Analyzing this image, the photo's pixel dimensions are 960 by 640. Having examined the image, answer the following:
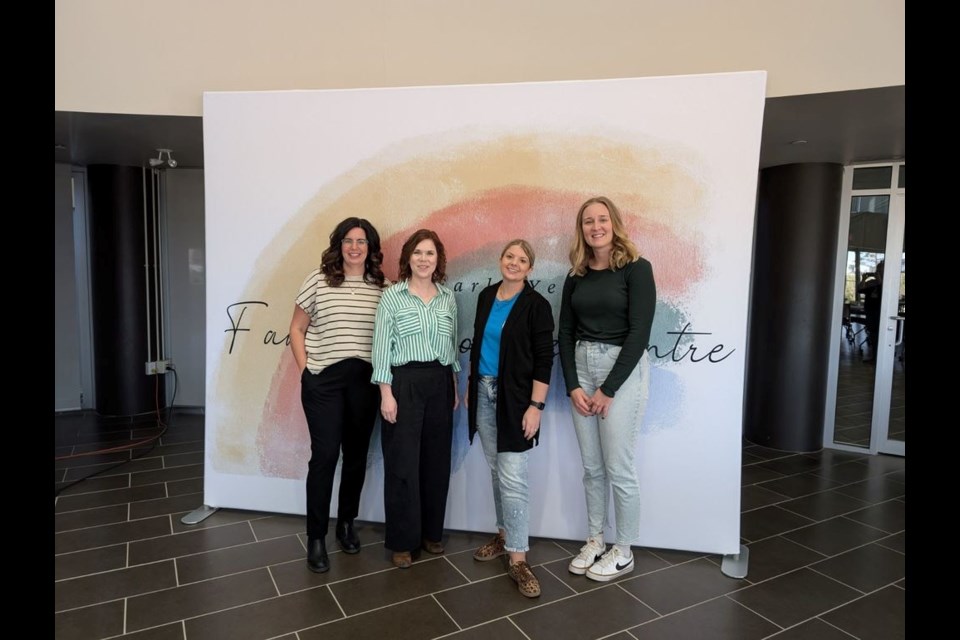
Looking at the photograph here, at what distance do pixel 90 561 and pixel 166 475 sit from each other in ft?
4.34

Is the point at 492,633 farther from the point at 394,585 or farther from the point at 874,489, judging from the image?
the point at 874,489

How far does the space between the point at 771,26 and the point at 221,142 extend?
9.95 ft

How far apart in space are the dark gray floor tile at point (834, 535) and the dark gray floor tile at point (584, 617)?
1262mm

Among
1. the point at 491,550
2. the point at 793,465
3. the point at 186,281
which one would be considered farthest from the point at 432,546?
the point at 186,281

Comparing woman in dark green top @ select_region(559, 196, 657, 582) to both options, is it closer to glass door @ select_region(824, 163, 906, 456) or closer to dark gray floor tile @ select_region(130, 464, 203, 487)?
dark gray floor tile @ select_region(130, 464, 203, 487)

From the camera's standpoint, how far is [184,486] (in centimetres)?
408

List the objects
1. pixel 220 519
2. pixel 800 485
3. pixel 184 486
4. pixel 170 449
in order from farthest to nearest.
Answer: pixel 170 449 < pixel 800 485 < pixel 184 486 < pixel 220 519

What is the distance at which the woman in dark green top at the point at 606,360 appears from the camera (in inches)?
106

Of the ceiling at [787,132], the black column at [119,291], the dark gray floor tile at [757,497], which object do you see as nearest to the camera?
the ceiling at [787,132]

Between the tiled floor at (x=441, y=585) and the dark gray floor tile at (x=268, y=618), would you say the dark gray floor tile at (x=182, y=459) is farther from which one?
the dark gray floor tile at (x=268, y=618)

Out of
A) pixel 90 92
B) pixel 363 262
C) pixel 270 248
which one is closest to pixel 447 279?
pixel 363 262

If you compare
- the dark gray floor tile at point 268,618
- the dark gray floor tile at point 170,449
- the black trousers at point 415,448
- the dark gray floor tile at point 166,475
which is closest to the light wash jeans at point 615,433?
the black trousers at point 415,448

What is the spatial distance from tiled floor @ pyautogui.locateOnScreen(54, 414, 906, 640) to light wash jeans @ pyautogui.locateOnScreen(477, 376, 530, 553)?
0.78 ft
